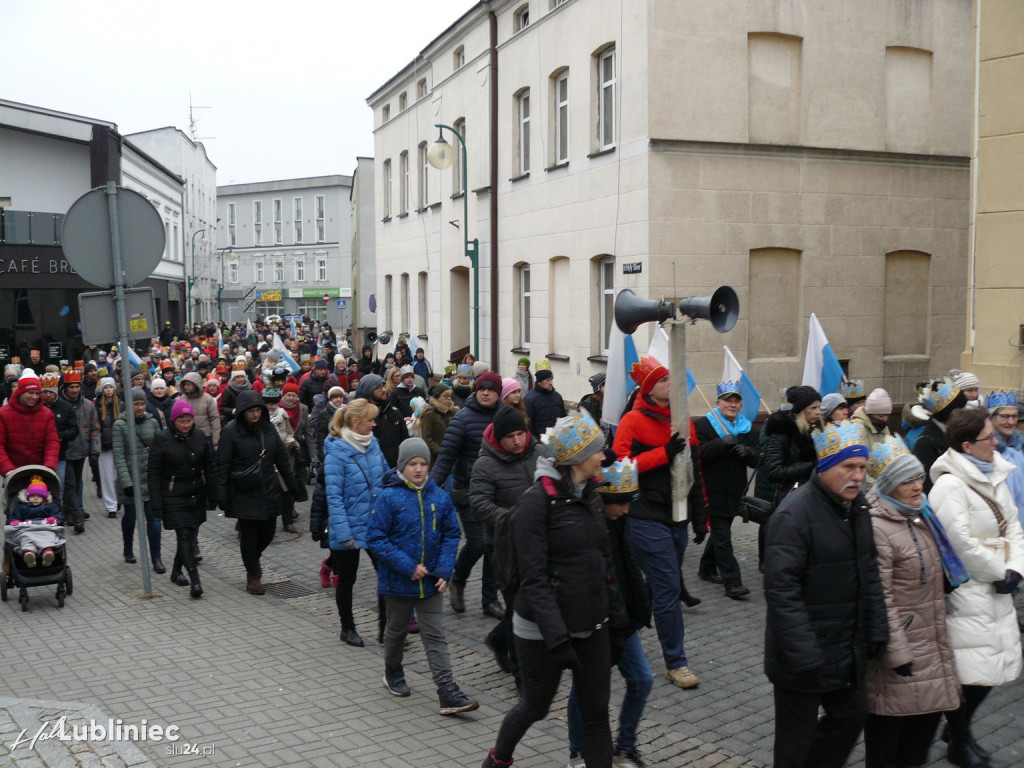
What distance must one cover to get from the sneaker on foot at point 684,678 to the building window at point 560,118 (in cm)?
1489

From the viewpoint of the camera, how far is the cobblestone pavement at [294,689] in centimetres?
572

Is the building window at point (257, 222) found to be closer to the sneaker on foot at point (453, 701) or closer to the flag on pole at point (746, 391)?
the flag on pole at point (746, 391)

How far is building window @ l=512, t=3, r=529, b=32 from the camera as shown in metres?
22.3

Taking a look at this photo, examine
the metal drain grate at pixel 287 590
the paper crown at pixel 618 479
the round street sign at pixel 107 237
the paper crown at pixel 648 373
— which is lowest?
the metal drain grate at pixel 287 590

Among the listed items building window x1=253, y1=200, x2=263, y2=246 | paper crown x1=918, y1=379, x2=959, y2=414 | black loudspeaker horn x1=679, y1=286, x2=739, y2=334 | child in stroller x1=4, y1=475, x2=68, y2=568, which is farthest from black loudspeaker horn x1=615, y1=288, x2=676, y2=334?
building window x1=253, y1=200, x2=263, y2=246

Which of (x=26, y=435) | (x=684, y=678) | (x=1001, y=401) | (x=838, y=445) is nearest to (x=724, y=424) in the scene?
(x=1001, y=401)

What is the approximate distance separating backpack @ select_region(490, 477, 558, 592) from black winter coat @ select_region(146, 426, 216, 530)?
5426 millimetres

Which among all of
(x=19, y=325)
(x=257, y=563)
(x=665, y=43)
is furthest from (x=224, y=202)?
(x=257, y=563)

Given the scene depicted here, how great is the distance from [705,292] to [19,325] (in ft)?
76.4

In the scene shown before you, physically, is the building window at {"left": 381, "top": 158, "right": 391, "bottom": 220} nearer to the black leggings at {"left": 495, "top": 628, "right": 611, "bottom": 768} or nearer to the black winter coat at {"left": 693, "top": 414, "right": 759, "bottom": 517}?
the black winter coat at {"left": 693, "top": 414, "right": 759, "bottom": 517}

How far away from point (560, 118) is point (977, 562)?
1660 centimetres

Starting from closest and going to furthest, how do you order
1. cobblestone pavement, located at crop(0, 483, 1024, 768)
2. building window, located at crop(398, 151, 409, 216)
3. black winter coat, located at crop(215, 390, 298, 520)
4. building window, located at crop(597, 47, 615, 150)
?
cobblestone pavement, located at crop(0, 483, 1024, 768) < black winter coat, located at crop(215, 390, 298, 520) < building window, located at crop(597, 47, 615, 150) < building window, located at crop(398, 151, 409, 216)

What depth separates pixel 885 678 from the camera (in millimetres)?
4703

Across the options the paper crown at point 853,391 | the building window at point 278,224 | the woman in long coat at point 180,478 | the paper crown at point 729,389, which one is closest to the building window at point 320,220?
the building window at point 278,224
